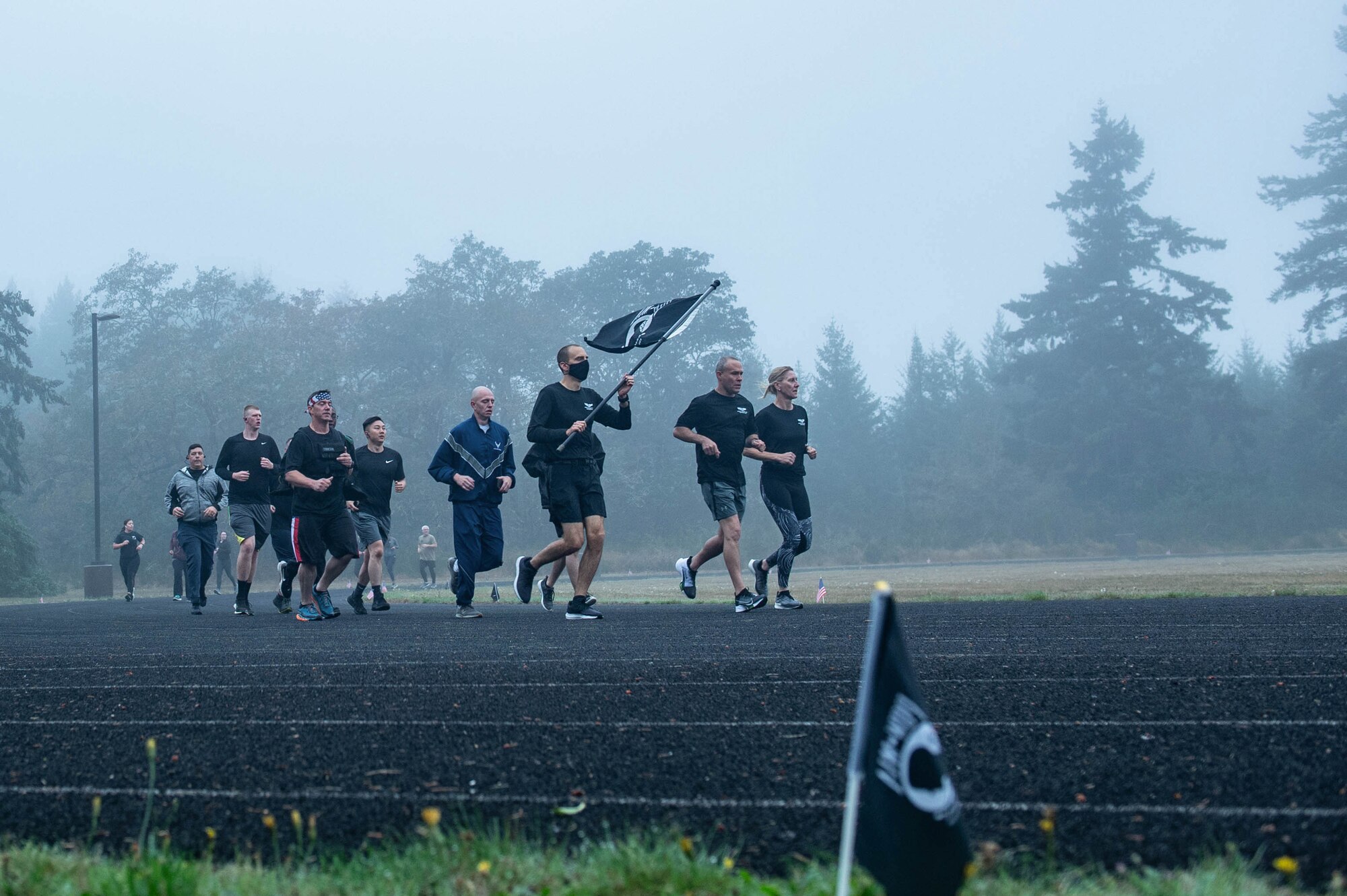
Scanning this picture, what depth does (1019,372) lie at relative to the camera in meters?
58.9

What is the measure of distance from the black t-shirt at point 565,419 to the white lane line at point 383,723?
5.57m

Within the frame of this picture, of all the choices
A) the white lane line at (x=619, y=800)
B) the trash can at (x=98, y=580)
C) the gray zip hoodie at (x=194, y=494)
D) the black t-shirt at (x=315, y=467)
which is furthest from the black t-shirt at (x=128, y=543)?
the white lane line at (x=619, y=800)

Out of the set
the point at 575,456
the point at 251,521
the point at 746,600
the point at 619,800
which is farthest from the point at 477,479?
the point at 619,800

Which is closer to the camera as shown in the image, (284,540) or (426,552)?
(284,540)

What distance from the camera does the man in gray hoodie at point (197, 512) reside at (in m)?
Result: 15.1

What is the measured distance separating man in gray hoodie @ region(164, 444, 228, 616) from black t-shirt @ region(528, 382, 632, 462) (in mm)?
5629

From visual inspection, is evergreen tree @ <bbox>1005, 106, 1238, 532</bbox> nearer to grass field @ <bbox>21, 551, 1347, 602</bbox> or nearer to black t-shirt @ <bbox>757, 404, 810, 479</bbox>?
grass field @ <bbox>21, 551, 1347, 602</bbox>

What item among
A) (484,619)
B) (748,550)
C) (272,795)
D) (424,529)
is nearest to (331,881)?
(272,795)

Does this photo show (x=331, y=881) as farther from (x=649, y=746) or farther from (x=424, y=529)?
(x=424, y=529)

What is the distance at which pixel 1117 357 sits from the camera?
55.5 m

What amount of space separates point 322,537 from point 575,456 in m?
2.76

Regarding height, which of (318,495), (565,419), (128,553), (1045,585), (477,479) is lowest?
(1045,585)

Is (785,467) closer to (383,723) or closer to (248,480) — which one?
(248,480)

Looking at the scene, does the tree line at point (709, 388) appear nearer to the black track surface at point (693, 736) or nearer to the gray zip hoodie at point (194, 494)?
the gray zip hoodie at point (194, 494)
